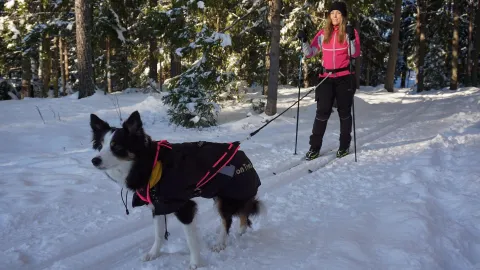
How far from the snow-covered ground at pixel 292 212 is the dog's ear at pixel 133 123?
1.20 meters

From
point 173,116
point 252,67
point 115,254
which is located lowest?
point 115,254

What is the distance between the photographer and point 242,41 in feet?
39.3

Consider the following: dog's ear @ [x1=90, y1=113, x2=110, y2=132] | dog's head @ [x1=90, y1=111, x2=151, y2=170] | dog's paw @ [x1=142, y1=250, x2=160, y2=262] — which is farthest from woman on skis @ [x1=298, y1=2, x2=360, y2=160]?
dog's ear @ [x1=90, y1=113, x2=110, y2=132]

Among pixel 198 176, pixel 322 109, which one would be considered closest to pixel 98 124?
pixel 198 176

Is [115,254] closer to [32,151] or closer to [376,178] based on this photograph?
[376,178]

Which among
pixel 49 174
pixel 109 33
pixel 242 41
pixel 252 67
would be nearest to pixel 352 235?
pixel 49 174

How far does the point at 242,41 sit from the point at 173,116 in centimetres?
427

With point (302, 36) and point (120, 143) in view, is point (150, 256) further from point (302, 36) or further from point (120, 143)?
point (302, 36)

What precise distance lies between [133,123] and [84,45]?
10454mm

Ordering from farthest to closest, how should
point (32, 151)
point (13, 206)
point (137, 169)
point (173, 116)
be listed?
point (173, 116) → point (32, 151) → point (13, 206) → point (137, 169)

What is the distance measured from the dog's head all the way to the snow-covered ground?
974mm

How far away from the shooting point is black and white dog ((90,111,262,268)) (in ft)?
9.29

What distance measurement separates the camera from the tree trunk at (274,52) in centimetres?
959

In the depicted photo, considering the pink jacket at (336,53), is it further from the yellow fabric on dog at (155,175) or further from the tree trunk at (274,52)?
the yellow fabric on dog at (155,175)
